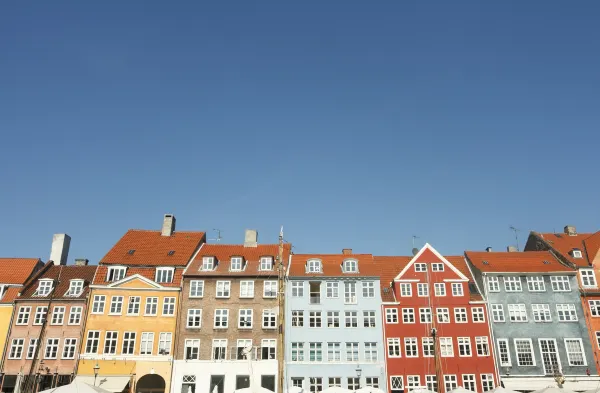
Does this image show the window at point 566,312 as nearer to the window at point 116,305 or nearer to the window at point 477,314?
the window at point 477,314

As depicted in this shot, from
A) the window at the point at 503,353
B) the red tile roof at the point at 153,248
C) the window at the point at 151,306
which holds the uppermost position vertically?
the red tile roof at the point at 153,248

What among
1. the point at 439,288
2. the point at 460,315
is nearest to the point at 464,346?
the point at 460,315

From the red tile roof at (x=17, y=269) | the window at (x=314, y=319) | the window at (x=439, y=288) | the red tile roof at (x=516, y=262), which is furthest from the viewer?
the red tile roof at (x=516, y=262)

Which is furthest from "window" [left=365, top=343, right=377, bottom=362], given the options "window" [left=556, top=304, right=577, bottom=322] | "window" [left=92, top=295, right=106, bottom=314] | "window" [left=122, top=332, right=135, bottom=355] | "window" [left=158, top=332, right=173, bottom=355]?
"window" [left=92, top=295, right=106, bottom=314]

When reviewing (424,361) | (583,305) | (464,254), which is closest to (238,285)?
(424,361)

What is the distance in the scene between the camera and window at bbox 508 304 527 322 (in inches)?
2199

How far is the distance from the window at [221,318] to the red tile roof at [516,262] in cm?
2682

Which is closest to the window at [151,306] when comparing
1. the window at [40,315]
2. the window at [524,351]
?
the window at [40,315]

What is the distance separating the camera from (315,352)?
180 ft

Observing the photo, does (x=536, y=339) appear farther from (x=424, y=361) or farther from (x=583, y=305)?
(x=424, y=361)

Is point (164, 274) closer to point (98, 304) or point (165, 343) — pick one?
point (98, 304)

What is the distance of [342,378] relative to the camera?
53750 mm

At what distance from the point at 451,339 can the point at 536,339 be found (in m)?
8.46

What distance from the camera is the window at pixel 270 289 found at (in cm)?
5632
